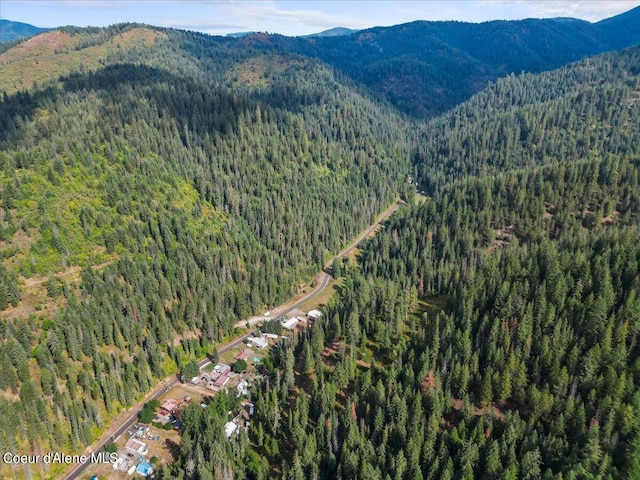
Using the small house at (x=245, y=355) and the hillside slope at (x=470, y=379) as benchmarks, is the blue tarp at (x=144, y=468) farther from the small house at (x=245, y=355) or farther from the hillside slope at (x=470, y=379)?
the small house at (x=245, y=355)

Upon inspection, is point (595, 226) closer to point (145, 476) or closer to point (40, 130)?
point (145, 476)

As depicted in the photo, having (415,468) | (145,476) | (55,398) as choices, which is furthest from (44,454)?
(415,468)

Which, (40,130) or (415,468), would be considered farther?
(40,130)

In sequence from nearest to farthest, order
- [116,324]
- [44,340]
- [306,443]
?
[306,443], [44,340], [116,324]

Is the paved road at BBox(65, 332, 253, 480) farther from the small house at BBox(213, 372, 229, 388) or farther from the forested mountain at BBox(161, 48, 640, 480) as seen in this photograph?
the forested mountain at BBox(161, 48, 640, 480)

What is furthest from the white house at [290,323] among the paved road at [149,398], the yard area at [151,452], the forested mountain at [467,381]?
the yard area at [151,452]

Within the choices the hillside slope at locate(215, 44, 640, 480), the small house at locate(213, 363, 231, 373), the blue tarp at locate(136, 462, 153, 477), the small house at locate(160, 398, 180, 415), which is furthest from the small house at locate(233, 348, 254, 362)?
the blue tarp at locate(136, 462, 153, 477)

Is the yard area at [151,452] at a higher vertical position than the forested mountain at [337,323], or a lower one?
lower

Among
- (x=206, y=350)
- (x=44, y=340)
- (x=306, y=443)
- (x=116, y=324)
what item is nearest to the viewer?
(x=306, y=443)
